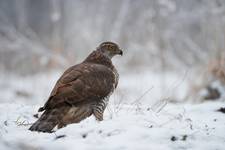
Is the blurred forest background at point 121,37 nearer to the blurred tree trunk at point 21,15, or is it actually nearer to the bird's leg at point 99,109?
the blurred tree trunk at point 21,15

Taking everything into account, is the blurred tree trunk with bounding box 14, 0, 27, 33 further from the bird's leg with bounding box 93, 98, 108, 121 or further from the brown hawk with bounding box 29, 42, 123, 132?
the bird's leg with bounding box 93, 98, 108, 121

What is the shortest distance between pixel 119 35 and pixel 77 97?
9384mm

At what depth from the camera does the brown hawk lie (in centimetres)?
467

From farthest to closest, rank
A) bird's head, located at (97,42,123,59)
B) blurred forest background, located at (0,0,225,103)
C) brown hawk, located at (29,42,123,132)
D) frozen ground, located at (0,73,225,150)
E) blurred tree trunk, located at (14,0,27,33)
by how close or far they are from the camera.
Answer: blurred tree trunk, located at (14,0,27,33) < blurred forest background, located at (0,0,225,103) < bird's head, located at (97,42,123,59) < brown hawk, located at (29,42,123,132) < frozen ground, located at (0,73,225,150)

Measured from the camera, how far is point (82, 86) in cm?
493

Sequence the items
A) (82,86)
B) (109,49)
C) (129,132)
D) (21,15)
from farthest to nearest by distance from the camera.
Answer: (21,15) < (109,49) < (82,86) < (129,132)

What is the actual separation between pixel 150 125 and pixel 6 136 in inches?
46.4

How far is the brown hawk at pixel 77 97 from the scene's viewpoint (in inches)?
184

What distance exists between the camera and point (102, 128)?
14.4ft

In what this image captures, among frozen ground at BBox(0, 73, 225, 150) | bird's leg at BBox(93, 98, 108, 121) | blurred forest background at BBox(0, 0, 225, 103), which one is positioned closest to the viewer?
frozen ground at BBox(0, 73, 225, 150)

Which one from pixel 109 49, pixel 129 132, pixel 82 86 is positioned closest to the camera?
pixel 129 132

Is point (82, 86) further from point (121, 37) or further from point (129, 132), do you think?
point (121, 37)

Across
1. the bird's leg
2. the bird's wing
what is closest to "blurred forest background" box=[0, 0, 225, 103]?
the bird's wing

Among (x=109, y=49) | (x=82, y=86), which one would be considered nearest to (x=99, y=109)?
(x=82, y=86)
